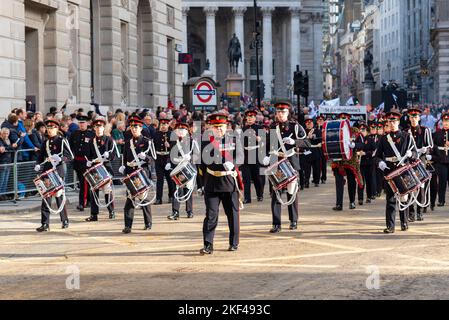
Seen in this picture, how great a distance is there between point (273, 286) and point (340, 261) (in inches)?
82.3

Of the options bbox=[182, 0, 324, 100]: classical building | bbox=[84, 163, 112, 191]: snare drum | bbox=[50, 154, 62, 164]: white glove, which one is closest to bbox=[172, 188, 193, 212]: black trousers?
bbox=[84, 163, 112, 191]: snare drum

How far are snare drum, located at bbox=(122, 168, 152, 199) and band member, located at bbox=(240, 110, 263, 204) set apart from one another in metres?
4.74

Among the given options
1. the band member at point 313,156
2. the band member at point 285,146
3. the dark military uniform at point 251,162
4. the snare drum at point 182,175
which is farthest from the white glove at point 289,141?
the band member at point 313,156

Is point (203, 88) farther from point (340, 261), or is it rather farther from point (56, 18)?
point (340, 261)

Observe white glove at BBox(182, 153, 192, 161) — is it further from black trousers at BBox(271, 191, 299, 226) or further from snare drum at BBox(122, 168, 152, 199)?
black trousers at BBox(271, 191, 299, 226)

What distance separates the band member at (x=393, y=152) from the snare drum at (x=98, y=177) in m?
4.78

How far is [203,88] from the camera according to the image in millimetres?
31312

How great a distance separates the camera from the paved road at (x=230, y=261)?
1103 centimetres

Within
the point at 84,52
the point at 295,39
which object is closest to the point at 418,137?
the point at 84,52

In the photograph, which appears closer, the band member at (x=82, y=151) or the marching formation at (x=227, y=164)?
the marching formation at (x=227, y=164)

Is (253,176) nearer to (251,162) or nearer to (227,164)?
(251,162)

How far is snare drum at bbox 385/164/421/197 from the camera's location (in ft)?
53.5

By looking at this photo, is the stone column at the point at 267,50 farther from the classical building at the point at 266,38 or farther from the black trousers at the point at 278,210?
the black trousers at the point at 278,210
